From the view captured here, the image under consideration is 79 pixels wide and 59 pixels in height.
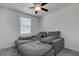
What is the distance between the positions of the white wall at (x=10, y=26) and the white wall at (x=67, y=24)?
299 millimetres

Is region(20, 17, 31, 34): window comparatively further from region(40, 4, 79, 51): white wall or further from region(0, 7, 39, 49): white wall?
region(40, 4, 79, 51): white wall

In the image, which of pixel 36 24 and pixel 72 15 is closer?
pixel 36 24

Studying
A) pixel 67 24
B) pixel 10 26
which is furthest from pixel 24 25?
pixel 67 24

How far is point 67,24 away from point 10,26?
1.52 meters

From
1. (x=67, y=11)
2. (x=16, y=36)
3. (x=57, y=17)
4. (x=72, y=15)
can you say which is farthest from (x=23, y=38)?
(x=72, y=15)

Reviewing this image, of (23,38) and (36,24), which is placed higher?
(36,24)

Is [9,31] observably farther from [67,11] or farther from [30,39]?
[67,11]

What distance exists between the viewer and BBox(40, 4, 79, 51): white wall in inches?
63.8

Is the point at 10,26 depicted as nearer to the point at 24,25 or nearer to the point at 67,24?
the point at 24,25

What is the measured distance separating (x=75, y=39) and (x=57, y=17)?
2.57ft

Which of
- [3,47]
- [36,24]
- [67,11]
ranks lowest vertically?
[3,47]

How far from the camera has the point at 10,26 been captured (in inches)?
55.7

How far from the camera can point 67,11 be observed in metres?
1.79

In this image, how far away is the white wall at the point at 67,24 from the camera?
162 cm
